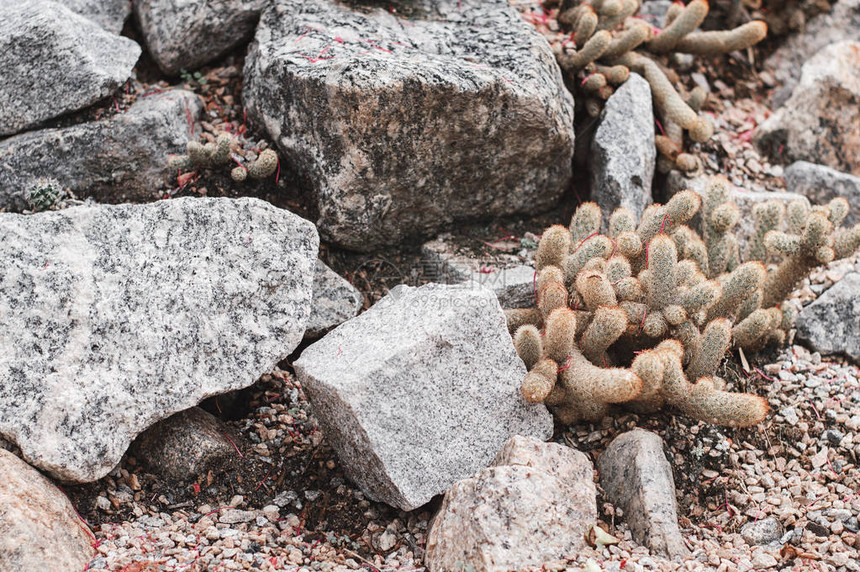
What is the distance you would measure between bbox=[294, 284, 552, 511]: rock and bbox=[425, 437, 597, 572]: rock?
267 millimetres

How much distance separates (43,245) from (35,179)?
0.94m

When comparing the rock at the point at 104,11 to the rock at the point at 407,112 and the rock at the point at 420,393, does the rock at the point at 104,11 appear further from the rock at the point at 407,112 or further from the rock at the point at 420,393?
the rock at the point at 420,393

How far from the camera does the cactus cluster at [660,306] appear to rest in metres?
3.95

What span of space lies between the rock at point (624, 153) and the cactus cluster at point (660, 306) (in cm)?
63

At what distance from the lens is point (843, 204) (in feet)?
15.3

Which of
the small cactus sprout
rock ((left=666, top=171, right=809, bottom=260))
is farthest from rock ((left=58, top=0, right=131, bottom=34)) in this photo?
rock ((left=666, top=171, right=809, bottom=260))

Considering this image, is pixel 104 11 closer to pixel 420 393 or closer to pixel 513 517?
pixel 420 393

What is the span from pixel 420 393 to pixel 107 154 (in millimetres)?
2429

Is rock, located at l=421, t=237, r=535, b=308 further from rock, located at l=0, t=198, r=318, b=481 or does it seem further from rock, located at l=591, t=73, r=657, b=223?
rock, located at l=0, t=198, r=318, b=481

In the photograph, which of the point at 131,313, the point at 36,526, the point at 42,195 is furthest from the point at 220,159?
the point at 36,526

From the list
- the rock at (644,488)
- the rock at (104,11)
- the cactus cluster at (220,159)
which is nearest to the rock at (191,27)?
the rock at (104,11)

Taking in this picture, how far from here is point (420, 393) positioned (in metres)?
3.84

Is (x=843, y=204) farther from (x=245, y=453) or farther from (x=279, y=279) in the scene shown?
(x=245, y=453)

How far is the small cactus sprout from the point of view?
4.54 m
